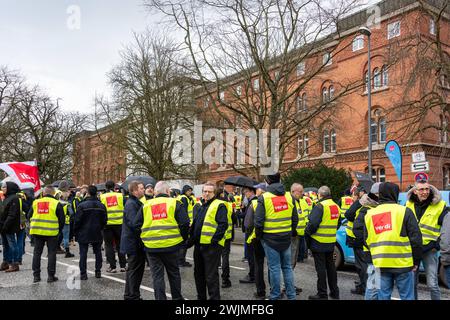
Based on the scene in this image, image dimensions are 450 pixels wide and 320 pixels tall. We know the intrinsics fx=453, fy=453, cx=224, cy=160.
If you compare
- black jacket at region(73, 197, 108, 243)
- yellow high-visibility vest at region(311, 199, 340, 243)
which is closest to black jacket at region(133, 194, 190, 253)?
yellow high-visibility vest at region(311, 199, 340, 243)

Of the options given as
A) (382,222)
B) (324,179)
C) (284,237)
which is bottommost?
(284,237)

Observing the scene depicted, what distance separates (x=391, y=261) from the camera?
5281mm

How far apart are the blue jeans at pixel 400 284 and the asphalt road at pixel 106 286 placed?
265 centimetres

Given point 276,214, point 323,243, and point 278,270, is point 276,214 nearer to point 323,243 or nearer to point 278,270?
point 278,270

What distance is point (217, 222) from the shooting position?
677 centimetres

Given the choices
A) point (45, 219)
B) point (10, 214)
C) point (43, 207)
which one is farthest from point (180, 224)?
point (10, 214)

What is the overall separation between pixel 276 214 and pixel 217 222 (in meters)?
1.08

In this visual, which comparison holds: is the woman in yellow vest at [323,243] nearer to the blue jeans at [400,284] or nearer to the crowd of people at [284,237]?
the crowd of people at [284,237]

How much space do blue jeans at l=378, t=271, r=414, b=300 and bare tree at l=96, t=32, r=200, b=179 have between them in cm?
2557

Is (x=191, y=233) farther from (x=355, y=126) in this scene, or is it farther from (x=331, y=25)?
(x=355, y=126)

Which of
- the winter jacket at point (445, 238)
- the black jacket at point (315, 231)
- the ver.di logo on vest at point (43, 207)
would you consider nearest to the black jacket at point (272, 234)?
the black jacket at point (315, 231)

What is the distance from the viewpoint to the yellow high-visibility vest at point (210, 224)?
22.0ft

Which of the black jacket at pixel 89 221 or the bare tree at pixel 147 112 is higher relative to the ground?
the bare tree at pixel 147 112
